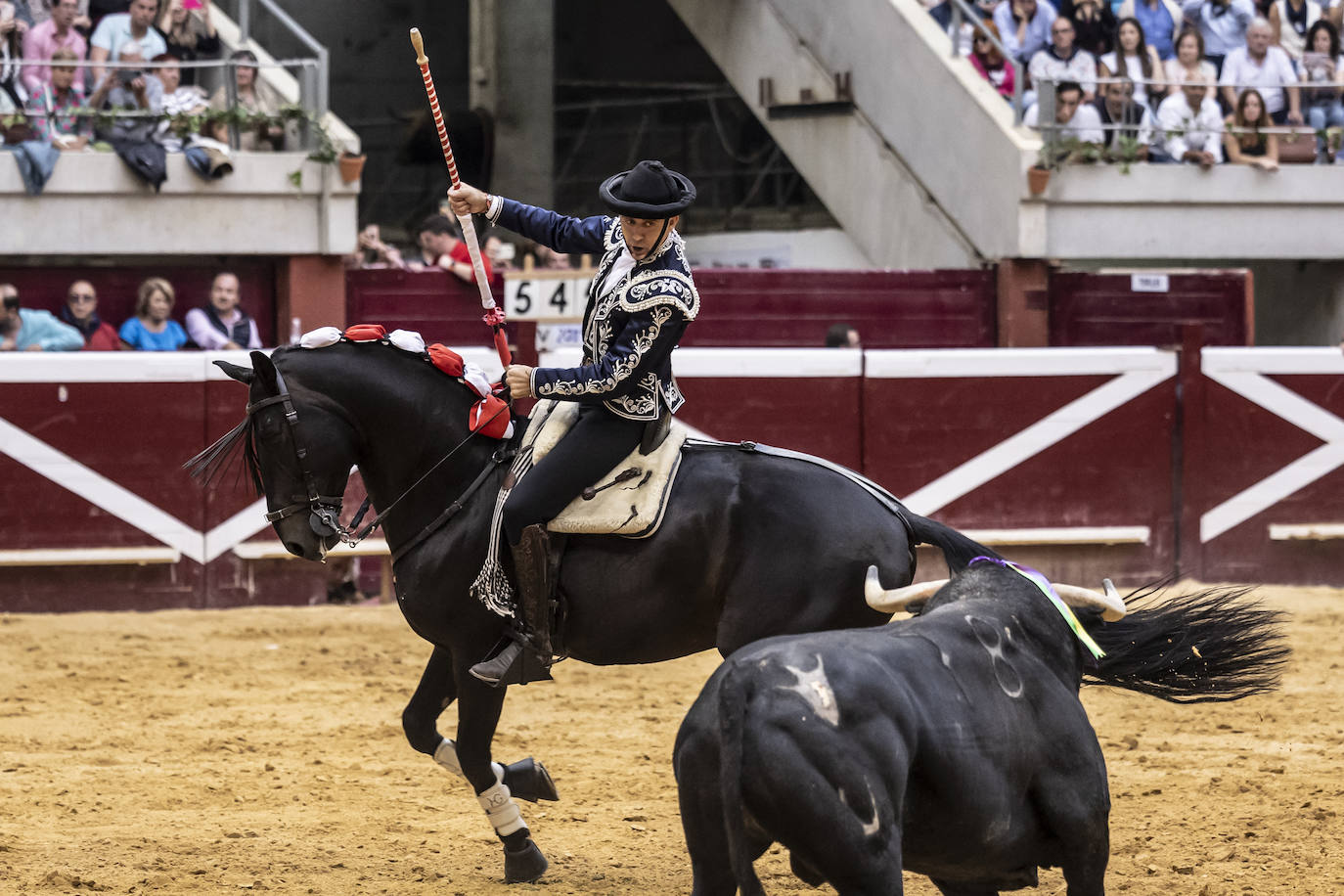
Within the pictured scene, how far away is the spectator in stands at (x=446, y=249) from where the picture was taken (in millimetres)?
11750

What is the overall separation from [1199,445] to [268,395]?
6547 millimetres

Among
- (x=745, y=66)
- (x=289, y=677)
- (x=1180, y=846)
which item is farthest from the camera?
(x=745, y=66)

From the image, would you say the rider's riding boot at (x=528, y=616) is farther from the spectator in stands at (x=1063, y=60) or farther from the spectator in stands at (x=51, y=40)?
the spectator in stands at (x=1063, y=60)

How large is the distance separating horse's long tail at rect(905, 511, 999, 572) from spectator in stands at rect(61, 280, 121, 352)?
7324 millimetres

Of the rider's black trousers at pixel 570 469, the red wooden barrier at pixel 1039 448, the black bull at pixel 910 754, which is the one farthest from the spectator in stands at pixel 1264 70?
the black bull at pixel 910 754

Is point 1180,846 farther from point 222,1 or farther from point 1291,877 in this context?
point 222,1

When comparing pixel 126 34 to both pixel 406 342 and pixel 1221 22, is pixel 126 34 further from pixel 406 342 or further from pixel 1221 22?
pixel 1221 22

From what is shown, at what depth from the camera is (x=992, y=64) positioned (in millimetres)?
14094

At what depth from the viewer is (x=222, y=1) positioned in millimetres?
16688

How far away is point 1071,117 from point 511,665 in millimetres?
9686

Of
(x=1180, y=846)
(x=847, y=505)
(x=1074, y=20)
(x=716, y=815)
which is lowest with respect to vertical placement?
(x=1180, y=846)

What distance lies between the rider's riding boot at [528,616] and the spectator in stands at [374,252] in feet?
25.5

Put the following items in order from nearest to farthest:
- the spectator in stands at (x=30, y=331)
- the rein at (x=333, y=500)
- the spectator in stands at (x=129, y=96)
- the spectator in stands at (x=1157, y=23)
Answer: the rein at (x=333, y=500), the spectator in stands at (x=30, y=331), the spectator in stands at (x=129, y=96), the spectator in stands at (x=1157, y=23)

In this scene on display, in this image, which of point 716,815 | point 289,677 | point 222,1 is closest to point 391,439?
point 716,815
